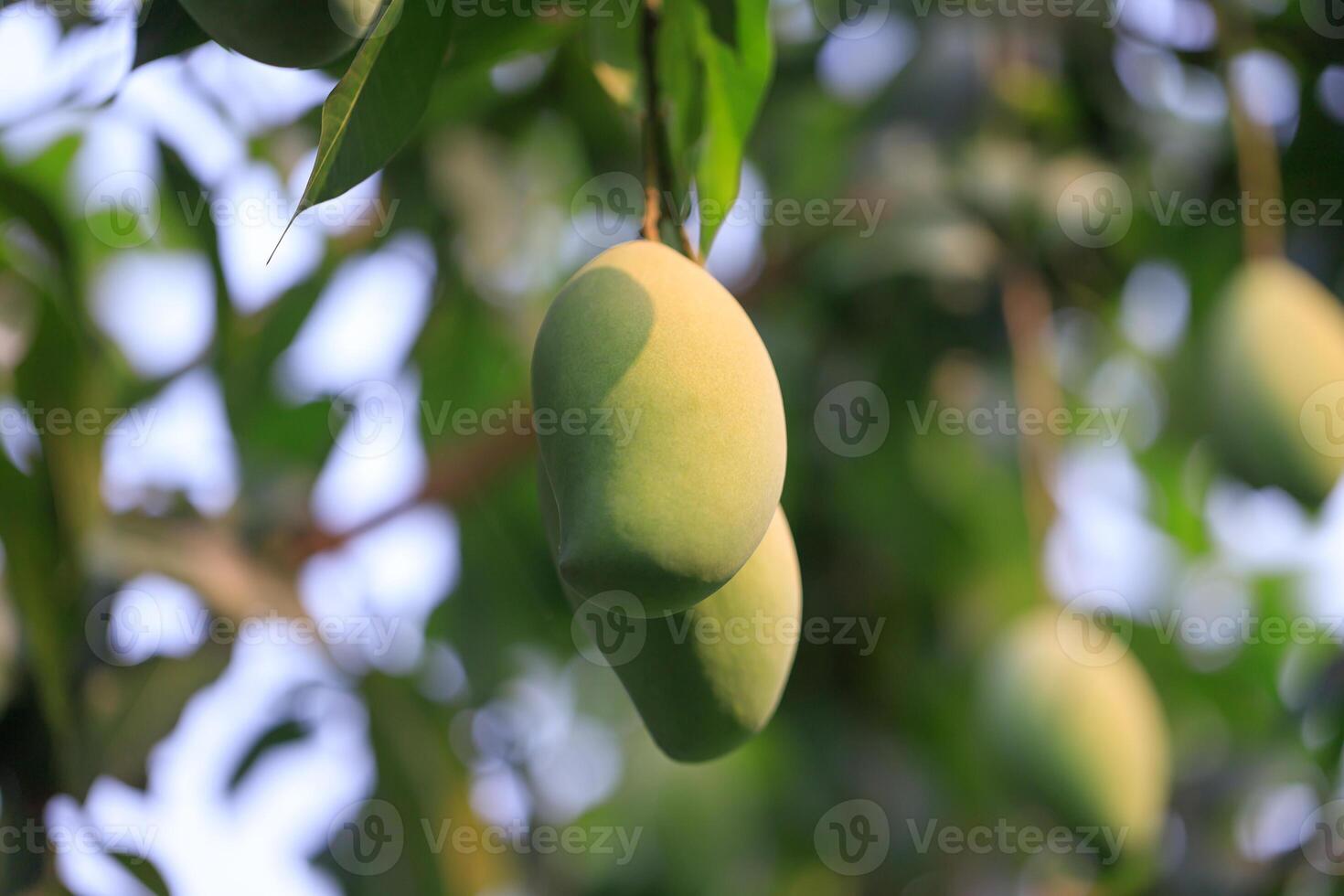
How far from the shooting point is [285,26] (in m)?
0.40

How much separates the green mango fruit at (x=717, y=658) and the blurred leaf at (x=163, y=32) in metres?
0.20

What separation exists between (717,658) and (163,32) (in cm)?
28

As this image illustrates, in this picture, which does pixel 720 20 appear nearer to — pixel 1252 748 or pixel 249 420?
pixel 249 420

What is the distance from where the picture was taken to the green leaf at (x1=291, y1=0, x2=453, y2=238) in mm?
359

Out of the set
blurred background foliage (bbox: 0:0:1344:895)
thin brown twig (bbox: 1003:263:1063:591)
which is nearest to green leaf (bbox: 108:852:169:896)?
blurred background foliage (bbox: 0:0:1344:895)

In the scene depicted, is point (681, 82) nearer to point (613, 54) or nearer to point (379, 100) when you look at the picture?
point (613, 54)

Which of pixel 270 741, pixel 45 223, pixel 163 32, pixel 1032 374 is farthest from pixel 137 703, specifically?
pixel 1032 374

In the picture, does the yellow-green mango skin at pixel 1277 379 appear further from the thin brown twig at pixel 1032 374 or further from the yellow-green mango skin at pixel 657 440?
the yellow-green mango skin at pixel 657 440

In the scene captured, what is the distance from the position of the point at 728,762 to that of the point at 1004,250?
61 cm

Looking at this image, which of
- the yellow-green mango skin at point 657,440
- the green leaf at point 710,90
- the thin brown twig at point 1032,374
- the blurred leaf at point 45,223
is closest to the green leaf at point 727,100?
the green leaf at point 710,90

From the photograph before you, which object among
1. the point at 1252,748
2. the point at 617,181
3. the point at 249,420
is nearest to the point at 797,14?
the point at 617,181

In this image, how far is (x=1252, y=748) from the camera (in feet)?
4.36

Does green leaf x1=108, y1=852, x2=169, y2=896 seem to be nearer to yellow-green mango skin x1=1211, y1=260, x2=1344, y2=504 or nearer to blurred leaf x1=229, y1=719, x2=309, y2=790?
blurred leaf x1=229, y1=719, x2=309, y2=790

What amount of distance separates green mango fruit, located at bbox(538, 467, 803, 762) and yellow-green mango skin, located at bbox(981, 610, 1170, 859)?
0.46 m
